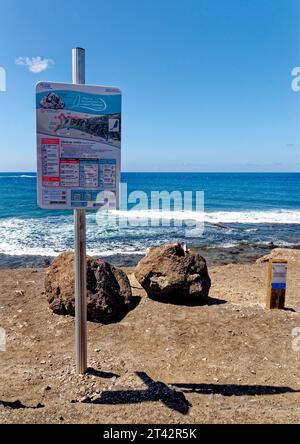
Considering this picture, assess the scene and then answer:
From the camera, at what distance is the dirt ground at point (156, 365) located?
358 cm

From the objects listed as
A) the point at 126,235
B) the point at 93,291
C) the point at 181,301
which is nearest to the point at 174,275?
the point at 181,301

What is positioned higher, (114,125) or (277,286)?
(114,125)

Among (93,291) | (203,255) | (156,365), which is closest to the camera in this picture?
(156,365)

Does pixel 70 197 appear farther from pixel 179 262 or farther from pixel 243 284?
pixel 243 284

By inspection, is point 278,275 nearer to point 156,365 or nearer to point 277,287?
point 277,287

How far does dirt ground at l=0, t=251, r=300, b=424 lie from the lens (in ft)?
11.7

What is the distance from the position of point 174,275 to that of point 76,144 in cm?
376

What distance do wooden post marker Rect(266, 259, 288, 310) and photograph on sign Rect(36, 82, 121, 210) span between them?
3968mm

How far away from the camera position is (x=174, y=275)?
6.90 m

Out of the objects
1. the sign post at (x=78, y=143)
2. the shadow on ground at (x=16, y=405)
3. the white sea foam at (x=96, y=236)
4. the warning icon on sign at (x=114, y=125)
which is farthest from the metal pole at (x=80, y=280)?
the white sea foam at (x=96, y=236)

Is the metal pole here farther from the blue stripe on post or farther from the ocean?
the ocean

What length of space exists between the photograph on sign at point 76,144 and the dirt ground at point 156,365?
2.10 m

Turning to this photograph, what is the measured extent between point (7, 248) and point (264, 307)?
12.9 metres

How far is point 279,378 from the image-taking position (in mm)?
4566
